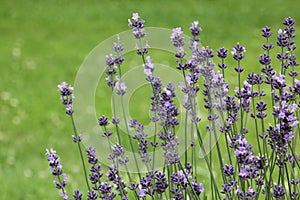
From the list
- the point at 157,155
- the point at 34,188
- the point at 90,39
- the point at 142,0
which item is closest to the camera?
the point at 157,155

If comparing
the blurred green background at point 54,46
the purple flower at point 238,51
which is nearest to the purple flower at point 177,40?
the purple flower at point 238,51

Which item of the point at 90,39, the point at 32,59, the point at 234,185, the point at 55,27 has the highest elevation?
the point at 55,27

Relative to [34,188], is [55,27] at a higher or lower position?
higher

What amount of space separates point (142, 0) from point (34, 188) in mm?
7810

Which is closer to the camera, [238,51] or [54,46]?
[238,51]

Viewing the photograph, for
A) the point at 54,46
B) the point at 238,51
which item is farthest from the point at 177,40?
the point at 54,46

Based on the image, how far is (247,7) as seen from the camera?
10.8m

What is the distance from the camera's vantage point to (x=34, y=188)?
14.8ft

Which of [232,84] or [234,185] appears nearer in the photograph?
[234,185]

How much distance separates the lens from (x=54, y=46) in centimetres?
929

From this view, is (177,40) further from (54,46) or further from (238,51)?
(54,46)

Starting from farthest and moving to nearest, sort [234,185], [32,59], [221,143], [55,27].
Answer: [55,27], [32,59], [221,143], [234,185]

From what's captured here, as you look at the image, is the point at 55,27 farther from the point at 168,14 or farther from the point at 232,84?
the point at 232,84

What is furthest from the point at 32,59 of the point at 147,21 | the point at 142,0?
the point at 142,0
